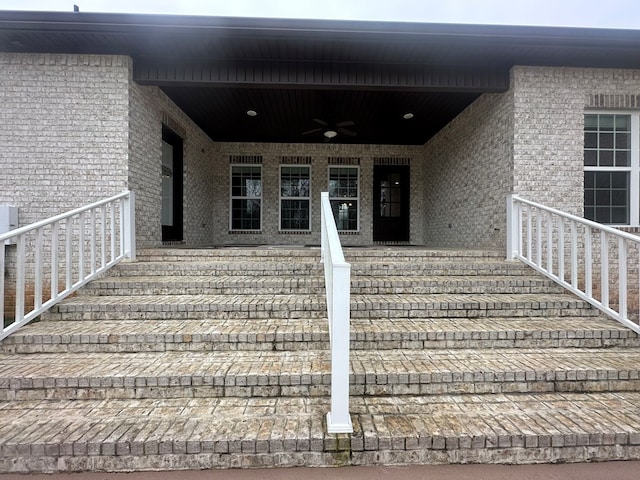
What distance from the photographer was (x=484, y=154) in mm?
5578

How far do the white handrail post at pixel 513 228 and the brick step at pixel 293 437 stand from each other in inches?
97.9

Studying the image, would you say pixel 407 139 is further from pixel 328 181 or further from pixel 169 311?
pixel 169 311

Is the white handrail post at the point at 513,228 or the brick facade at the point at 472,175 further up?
the brick facade at the point at 472,175

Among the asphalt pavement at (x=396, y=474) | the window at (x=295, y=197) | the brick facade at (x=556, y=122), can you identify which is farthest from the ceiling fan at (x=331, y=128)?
the asphalt pavement at (x=396, y=474)

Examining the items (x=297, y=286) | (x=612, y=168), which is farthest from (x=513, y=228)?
(x=297, y=286)

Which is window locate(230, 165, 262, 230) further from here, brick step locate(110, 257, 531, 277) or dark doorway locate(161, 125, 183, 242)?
brick step locate(110, 257, 531, 277)

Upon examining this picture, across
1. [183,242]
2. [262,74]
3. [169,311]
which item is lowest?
[169,311]

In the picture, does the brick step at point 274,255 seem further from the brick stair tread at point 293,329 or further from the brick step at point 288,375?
the brick step at point 288,375

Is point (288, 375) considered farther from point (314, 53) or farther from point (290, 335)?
point (314, 53)

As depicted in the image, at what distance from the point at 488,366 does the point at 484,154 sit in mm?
4188

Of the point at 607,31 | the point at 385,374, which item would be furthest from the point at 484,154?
the point at 385,374

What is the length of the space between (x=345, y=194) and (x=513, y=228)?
474 centimetres

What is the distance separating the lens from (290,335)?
273 cm

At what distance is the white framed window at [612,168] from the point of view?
16.4ft
